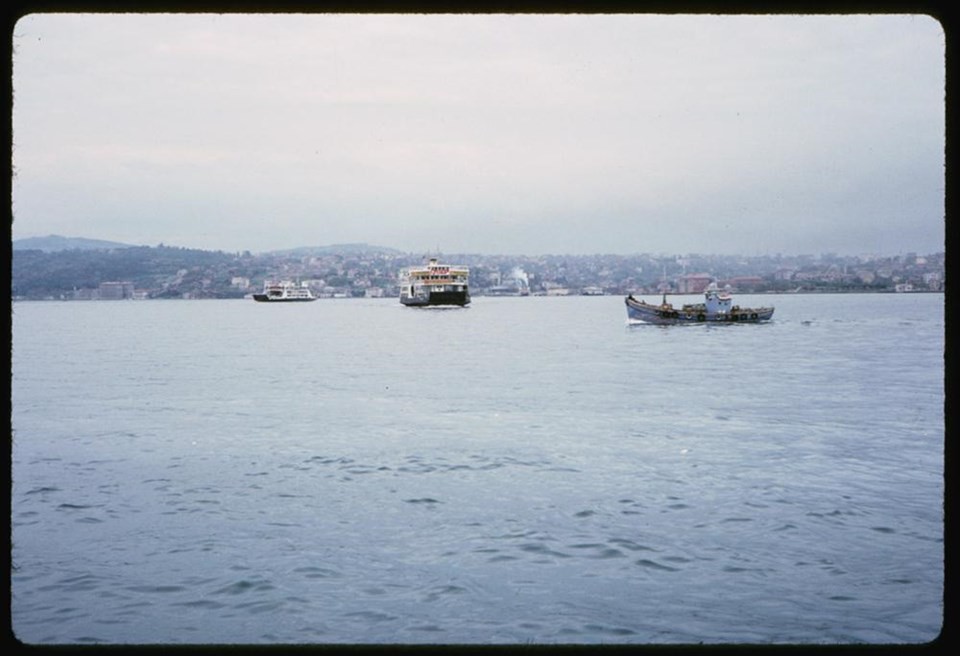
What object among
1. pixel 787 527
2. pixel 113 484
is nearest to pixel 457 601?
pixel 787 527

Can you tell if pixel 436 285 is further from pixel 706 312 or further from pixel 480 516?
pixel 480 516

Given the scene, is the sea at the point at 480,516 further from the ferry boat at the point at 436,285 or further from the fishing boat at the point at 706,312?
the ferry boat at the point at 436,285

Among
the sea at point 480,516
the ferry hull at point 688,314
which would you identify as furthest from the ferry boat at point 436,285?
the sea at point 480,516

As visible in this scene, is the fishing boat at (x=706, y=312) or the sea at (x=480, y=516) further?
the fishing boat at (x=706, y=312)

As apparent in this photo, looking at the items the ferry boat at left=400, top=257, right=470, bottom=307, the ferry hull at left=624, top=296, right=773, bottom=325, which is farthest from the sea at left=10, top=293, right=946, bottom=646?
the ferry boat at left=400, top=257, right=470, bottom=307

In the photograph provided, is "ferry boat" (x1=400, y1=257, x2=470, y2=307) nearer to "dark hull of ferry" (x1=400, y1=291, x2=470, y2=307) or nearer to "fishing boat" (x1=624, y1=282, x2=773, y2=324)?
"dark hull of ferry" (x1=400, y1=291, x2=470, y2=307)

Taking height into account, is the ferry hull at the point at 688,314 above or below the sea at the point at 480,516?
above
